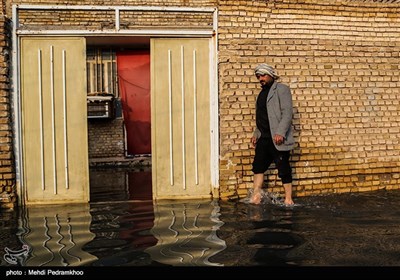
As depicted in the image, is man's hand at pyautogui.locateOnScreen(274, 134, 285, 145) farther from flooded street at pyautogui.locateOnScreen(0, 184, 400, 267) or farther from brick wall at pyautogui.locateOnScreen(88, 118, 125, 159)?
brick wall at pyautogui.locateOnScreen(88, 118, 125, 159)

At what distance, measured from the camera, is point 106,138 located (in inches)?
575

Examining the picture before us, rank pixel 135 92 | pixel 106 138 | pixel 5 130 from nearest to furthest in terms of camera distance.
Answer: pixel 5 130 → pixel 135 92 → pixel 106 138

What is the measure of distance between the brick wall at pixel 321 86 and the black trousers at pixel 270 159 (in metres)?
0.51

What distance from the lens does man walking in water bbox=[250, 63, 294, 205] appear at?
4.80 metres

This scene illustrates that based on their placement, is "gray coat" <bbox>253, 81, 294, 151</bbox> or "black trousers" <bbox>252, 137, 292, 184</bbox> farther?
"black trousers" <bbox>252, 137, 292, 184</bbox>

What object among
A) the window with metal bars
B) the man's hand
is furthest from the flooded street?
the window with metal bars

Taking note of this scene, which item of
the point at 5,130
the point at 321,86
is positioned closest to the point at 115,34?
the point at 5,130

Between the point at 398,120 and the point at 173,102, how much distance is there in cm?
349

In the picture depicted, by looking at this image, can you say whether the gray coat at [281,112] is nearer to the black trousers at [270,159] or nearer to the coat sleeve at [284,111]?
the coat sleeve at [284,111]

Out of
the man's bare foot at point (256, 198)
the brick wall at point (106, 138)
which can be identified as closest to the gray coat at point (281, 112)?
the man's bare foot at point (256, 198)

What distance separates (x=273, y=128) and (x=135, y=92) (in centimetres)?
793

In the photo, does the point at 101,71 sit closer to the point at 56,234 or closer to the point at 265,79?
the point at 265,79

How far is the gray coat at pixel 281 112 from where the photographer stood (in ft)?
15.7

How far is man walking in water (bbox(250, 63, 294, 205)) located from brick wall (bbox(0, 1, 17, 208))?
3.18 meters
